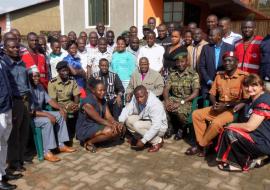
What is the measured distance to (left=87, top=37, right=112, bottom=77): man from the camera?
6.49 metres

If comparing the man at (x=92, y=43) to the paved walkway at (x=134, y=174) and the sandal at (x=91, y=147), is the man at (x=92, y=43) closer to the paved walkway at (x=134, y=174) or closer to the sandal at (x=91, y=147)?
the sandal at (x=91, y=147)

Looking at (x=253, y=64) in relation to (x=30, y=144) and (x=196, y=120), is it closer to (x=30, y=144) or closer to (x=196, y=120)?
(x=196, y=120)

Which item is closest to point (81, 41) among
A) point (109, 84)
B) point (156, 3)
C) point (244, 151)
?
point (109, 84)

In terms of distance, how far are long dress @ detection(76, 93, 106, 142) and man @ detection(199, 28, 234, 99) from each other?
189 cm

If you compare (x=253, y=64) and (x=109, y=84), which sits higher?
(x=253, y=64)

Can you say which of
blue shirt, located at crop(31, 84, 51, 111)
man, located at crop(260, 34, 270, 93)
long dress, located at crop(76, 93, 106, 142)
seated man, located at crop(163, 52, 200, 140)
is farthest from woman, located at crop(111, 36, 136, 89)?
man, located at crop(260, 34, 270, 93)

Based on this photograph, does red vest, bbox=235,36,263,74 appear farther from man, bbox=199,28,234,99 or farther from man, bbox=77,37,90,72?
man, bbox=77,37,90,72

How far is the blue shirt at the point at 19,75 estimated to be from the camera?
4215 millimetres

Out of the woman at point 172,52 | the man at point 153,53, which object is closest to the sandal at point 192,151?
the woman at point 172,52

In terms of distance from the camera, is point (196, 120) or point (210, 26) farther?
point (210, 26)

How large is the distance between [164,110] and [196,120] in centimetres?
60

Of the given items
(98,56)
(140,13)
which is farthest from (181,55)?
(140,13)

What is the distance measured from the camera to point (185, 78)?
5.64m

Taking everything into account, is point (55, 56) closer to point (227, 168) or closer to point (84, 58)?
point (84, 58)
